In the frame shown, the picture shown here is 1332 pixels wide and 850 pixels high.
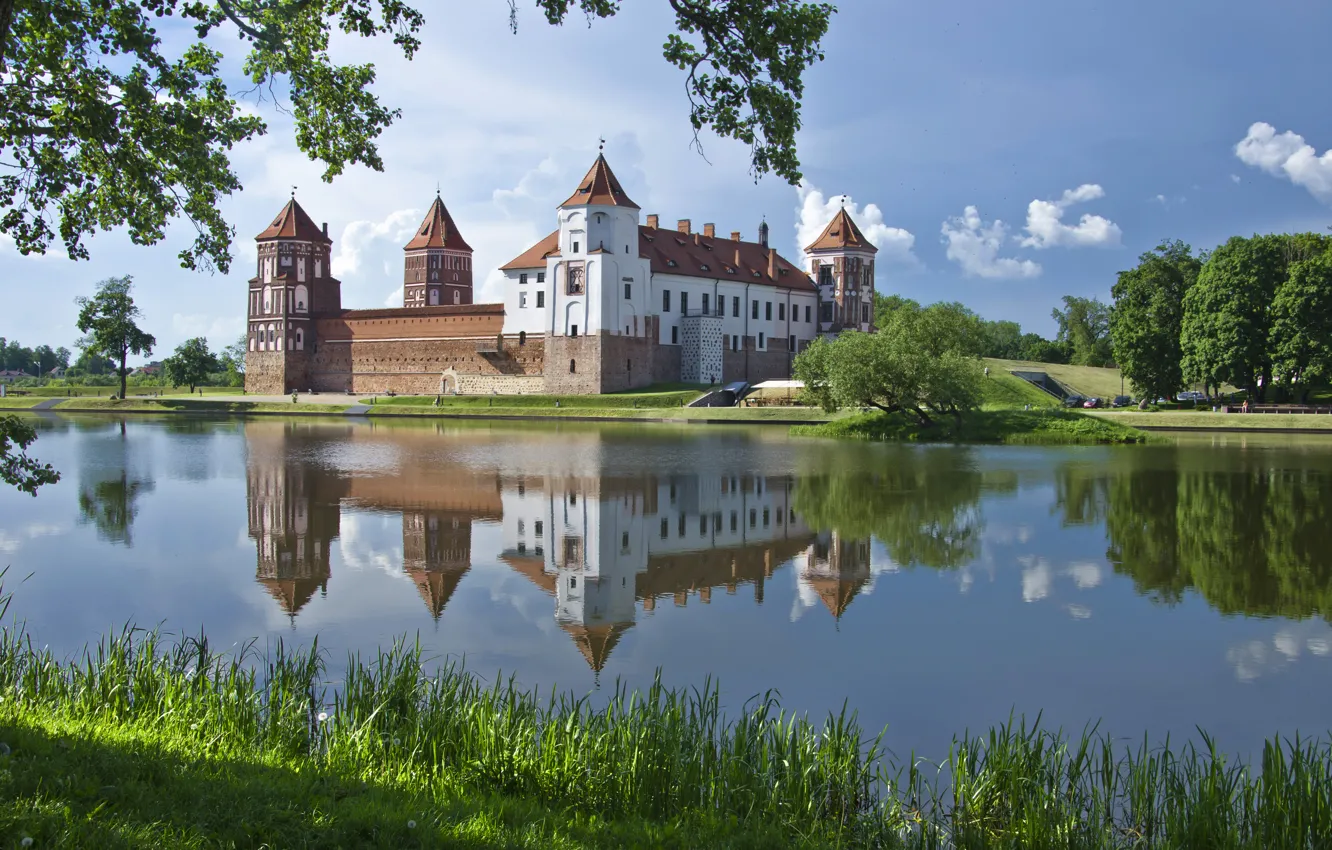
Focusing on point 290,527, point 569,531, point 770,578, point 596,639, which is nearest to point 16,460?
point 596,639

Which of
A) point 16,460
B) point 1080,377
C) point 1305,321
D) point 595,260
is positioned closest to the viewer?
point 16,460

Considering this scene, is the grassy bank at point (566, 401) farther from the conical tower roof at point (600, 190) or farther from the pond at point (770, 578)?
the pond at point (770, 578)

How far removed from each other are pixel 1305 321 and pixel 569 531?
40.2 metres

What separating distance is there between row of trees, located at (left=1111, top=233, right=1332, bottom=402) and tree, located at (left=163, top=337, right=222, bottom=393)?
185 feet

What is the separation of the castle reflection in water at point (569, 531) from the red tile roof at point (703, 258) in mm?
37526

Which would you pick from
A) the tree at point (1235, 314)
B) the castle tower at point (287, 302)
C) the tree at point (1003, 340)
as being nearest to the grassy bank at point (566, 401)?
the castle tower at point (287, 302)

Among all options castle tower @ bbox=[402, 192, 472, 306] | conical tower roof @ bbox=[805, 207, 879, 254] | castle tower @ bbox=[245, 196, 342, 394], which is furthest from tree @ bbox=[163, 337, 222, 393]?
conical tower roof @ bbox=[805, 207, 879, 254]

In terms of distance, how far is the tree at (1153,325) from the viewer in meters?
50.2

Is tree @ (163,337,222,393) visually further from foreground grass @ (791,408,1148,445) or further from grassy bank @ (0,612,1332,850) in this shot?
grassy bank @ (0,612,1332,850)

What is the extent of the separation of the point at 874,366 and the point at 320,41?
26.6m

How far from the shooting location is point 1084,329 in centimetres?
9306

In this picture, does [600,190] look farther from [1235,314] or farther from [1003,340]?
[1003,340]

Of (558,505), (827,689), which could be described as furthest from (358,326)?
(827,689)

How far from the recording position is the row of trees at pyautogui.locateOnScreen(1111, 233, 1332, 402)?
43.2 meters
